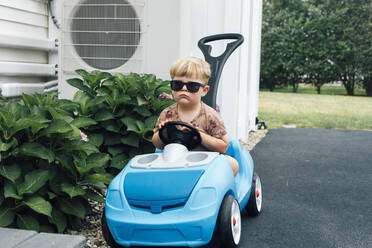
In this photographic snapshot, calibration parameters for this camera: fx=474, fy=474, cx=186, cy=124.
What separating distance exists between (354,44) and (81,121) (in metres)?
18.4

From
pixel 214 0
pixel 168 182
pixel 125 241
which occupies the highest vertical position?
pixel 214 0

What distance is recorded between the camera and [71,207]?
7.55 feet

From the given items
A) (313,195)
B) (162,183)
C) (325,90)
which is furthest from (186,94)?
(325,90)

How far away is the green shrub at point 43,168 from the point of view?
2.11 meters

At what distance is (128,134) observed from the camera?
9.89ft

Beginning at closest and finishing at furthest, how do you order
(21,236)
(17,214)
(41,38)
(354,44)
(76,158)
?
(21,236) → (17,214) → (76,158) → (41,38) → (354,44)

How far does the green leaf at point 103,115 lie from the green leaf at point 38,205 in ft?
2.71

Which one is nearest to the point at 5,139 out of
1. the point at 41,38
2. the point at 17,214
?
the point at 17,214

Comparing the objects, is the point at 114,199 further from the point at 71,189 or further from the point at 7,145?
the point at 7,145

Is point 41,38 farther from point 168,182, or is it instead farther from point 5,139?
point 168,182

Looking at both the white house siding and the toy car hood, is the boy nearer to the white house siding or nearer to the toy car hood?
the toy car hood

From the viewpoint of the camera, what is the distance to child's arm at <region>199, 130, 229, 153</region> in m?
2.40

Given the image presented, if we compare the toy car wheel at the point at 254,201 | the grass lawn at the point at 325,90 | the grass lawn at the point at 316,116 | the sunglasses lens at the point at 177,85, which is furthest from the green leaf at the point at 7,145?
the grass lawn at the point at 325,90

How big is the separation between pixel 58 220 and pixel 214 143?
851 mm
